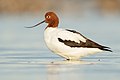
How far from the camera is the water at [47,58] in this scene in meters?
11.6

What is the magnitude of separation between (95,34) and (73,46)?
533 cm

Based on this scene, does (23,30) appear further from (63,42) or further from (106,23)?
(63,42)

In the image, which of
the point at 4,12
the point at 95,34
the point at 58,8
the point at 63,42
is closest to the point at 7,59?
the point at 63,42

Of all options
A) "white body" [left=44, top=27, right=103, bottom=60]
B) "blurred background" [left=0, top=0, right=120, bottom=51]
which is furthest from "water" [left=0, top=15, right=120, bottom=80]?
"white body" [left=44, top=27, right=103, bottom=60]

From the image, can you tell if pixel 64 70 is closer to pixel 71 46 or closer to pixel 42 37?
pixel 71 46

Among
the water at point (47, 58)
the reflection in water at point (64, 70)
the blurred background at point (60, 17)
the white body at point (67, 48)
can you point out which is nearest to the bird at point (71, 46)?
the white body at point (67, 48)

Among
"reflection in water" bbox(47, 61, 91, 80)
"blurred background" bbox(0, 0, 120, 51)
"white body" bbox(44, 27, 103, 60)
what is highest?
"blurred background" bbox(0, 0, 120, 51)

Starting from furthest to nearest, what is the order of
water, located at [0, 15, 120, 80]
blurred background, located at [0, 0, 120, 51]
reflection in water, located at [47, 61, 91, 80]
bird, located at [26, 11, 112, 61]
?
1. blurred background, located at [0, 0, 120, 51]
2. bird, located at [26, 11, 112, 61]
3. water, located at [0, 15, 120, 80]
4. reflection in water, located at [47, 61, 91, 80]

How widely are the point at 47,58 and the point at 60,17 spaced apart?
1163 cm

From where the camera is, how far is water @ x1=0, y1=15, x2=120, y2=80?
11.6m

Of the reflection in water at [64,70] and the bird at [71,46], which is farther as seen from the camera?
the bird at [71,46]

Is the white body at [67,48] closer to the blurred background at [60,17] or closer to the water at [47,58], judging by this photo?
the water at [47,58]

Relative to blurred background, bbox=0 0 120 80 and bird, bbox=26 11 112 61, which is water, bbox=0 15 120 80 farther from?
bird, bbox=26 11 112 61

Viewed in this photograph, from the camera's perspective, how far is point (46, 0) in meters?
29.9
